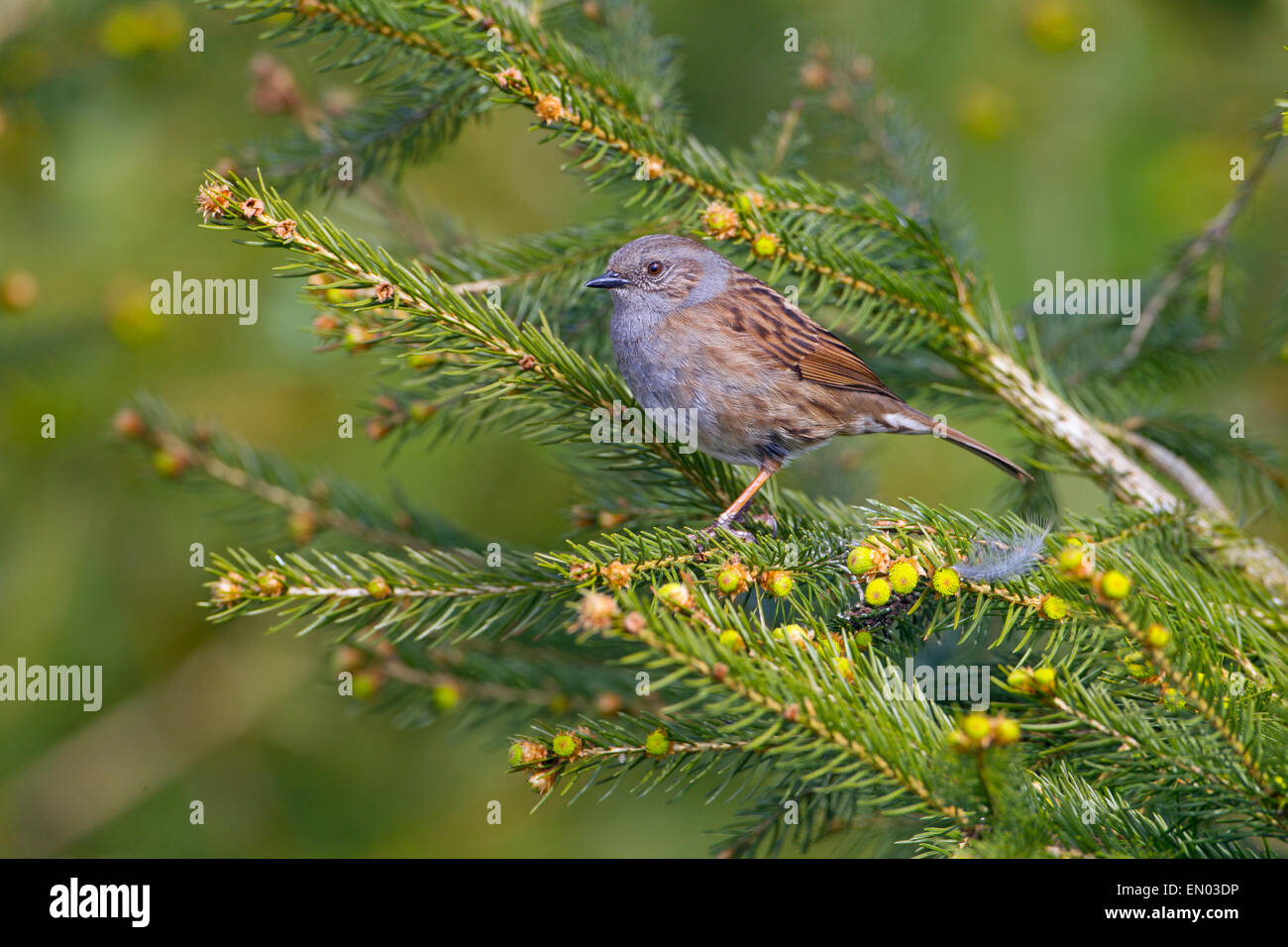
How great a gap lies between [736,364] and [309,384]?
285 centimetres

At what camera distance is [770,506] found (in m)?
2.92

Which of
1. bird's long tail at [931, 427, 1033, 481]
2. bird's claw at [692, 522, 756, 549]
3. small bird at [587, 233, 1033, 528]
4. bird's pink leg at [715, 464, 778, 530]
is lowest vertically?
bird's claw at [692, 522, 756, 549]

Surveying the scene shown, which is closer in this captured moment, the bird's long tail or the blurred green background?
the bird's long tail

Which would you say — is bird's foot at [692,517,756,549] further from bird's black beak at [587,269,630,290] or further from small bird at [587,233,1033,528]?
bird's black beak at [587,269,630,290]

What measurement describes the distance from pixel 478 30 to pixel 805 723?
6.33ft

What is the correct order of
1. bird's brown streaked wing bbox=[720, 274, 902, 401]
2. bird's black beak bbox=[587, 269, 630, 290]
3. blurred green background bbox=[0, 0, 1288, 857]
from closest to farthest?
bird's black beak bbox=[587, 269, 630, 290] → bird's brown streaked wing bbox=[720, 274, 902, 401] → blurred green background bbox=[0, 0, 1288, 857]

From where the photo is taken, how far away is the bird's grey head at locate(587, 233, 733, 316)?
331cm

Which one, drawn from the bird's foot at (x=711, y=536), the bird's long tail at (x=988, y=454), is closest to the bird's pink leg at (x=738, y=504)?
the bird's foot at (x=711, y=536)

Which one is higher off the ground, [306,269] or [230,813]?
[306,269]

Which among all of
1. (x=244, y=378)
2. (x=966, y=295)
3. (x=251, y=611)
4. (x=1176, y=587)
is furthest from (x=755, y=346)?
(x=244, y=378)

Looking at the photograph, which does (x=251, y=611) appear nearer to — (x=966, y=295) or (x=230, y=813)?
(x=966, y=295)

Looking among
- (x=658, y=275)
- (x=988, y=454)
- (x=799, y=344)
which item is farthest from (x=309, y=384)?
(x=988, y=454)

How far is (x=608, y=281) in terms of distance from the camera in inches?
129

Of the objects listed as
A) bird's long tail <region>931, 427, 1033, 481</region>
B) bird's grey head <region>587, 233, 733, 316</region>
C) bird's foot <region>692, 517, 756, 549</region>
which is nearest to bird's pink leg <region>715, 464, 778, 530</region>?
bird's foot <region>692, 517, 756, 549</region>
